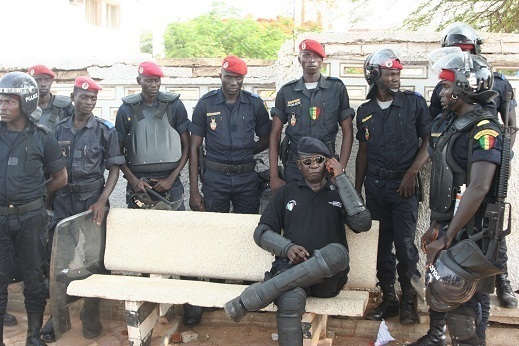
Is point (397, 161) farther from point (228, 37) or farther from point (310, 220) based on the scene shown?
point (228, 37)

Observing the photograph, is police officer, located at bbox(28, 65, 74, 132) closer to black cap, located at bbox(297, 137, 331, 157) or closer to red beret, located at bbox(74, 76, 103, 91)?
red beret, located at bbox(74, 76, 103, 91)

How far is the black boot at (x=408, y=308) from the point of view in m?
4.70

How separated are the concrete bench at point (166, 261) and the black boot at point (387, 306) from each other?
529 mm

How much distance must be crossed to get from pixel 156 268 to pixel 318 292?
1411 mm

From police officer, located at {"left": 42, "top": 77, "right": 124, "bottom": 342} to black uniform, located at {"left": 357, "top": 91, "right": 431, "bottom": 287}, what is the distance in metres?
2.07

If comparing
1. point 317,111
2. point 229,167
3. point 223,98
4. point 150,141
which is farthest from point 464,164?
point 150,141

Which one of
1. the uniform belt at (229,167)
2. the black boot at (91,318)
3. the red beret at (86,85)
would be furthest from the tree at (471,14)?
the black boot at (91,318)

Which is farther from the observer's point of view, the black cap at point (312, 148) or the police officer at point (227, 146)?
the police officer at point (227, 146)

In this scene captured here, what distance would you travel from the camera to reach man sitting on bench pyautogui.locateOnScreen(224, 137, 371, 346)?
12.4 ft

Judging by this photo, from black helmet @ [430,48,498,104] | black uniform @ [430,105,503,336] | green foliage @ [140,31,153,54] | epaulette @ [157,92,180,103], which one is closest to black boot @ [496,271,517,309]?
black uniform @ [430,105,503,336]

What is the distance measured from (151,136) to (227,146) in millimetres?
671

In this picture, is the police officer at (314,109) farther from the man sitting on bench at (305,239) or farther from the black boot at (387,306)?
the black boot at (387,306)

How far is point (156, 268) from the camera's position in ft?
15.5

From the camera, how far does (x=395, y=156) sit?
4.59 metres
